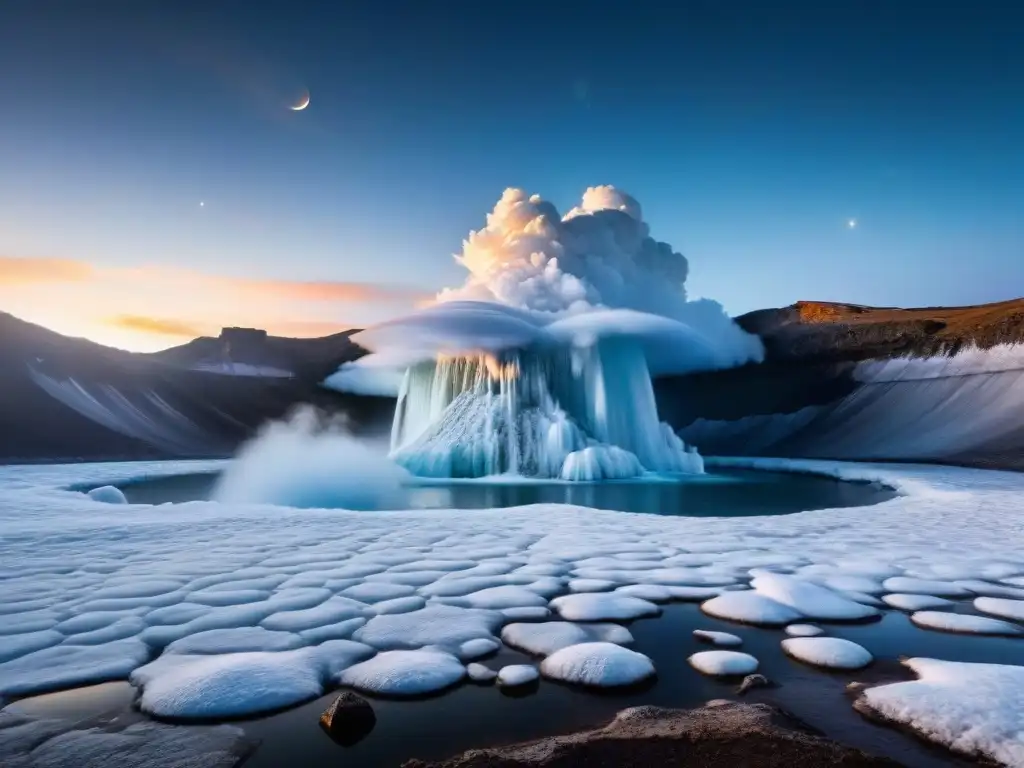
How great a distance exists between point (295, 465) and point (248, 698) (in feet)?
89.1

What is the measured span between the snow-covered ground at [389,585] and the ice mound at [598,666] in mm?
16

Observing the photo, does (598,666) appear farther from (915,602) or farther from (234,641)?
(915,602)

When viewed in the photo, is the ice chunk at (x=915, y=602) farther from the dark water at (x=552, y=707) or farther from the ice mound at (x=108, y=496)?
the ice mound at (x=108, y=496)

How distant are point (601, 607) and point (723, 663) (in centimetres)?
127

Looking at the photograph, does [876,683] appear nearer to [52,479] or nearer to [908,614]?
[908,614]

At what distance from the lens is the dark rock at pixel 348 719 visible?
271 centimetres

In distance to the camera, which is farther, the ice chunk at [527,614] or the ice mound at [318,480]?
the ice mound at [318,480]

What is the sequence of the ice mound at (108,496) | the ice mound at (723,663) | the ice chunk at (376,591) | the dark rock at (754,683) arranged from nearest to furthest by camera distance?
1. the dark rock at (754,683)
2. the ice mound at (723,663)
3. the ice chunk at (376,591)
4. the ice mound at (108,496)

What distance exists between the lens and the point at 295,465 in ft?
93.6

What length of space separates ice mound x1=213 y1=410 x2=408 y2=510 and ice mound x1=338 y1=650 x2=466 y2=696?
37.5 feet

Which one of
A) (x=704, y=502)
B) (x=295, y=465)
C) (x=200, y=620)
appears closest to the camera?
(x=200, y=620)

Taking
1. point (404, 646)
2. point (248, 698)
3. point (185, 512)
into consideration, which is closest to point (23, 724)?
point (248, 698)

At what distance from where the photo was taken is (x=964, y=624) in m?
4.19

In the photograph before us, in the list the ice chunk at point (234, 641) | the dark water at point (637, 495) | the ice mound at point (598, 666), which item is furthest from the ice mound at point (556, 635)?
the dark water at point (637, 495)
